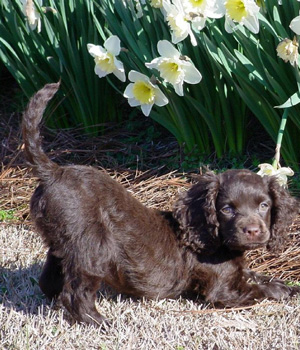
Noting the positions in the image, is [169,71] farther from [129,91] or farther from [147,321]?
[147,321]

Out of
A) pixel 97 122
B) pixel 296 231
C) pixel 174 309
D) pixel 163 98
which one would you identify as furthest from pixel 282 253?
pixel 97 122

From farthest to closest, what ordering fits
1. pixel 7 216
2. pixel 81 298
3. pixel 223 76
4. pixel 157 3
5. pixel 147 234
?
pixel 7 216 < pixel 223 76 < pixel 157 3 < pixel 147 234 < pixel 81 298

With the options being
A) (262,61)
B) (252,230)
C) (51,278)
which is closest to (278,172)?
(252,230)

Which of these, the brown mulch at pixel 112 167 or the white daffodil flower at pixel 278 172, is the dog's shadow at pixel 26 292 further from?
the white daffodil flower at pixel 278 172

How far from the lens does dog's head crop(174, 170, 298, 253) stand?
3602mm

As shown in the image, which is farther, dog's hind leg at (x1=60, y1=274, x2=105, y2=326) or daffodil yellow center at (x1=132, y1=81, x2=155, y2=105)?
daffodil yellow center at (x1=132, y1=81, x2=155, y2=105)

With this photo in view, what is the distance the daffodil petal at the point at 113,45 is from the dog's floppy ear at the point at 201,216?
117 centimetres

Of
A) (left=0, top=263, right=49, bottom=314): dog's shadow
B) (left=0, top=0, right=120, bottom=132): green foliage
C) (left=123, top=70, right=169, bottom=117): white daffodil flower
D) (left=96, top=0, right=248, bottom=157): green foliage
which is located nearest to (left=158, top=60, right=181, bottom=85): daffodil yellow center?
(left=123, top=70, right=169, bottom=117): white daffodil flower

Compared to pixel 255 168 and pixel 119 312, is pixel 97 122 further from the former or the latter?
pixel 119 312

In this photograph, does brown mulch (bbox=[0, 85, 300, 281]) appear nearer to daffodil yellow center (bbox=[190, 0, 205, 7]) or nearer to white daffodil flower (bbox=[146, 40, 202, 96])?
white daffodil flower (bbox=[146, 40, 202, 96])

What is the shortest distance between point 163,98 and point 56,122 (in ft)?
5.02

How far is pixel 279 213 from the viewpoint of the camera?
379 centimetres

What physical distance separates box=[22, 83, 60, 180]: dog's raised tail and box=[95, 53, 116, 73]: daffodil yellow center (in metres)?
1.08

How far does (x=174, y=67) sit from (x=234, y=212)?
43.6 inches
